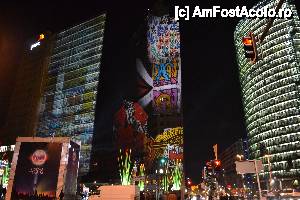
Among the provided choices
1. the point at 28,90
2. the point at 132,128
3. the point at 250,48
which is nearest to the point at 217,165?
the point at 250,48

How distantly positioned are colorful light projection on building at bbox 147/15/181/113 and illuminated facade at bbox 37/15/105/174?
17032mm

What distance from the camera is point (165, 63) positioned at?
238ft

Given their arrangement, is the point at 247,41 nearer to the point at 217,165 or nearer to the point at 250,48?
the point at 250,48

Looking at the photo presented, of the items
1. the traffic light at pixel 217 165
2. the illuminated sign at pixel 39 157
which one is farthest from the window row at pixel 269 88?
the traffic light at pixel 217 165

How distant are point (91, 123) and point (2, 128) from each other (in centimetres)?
4082

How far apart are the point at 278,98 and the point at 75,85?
242 feet

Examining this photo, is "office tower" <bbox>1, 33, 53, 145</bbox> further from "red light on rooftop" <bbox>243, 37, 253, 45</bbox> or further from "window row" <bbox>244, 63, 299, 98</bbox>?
"red light on rooftop" <bbox>243, 37, 253, 45</bbox>

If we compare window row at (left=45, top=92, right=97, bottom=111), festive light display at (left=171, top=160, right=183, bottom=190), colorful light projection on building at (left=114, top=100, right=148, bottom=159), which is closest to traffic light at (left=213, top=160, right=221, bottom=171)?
festive light display at (left=171, top=160, right=183, bottom=190)

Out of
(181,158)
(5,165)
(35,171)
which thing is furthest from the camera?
(181,158)

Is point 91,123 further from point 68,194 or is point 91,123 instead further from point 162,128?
point 68,194

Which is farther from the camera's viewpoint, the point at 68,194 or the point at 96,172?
the point at 96,172

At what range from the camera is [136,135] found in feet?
231

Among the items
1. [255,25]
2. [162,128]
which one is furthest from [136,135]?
[255,25]

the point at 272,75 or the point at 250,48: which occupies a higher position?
the point at 272,75
